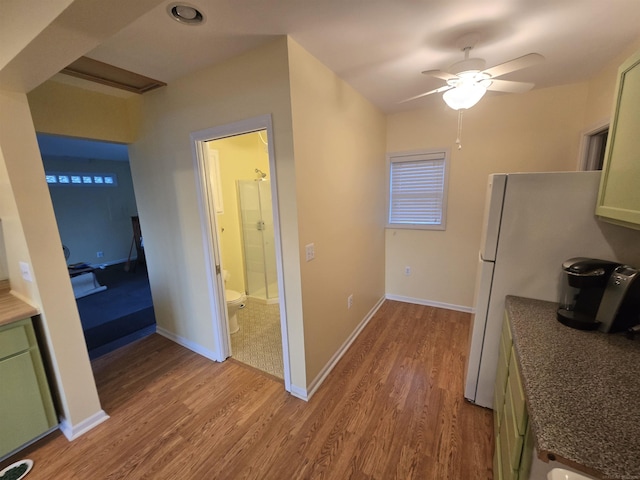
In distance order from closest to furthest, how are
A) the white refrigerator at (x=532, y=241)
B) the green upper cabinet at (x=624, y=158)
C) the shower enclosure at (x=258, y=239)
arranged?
the green upper cabinet at (x=624, y=158), the white refrigerator at (x=532, y=241), the shower enclosure at (x=258, y=239)

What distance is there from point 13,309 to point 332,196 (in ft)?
7.36

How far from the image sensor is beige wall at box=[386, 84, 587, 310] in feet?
8.35

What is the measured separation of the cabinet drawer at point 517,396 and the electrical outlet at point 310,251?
128cm

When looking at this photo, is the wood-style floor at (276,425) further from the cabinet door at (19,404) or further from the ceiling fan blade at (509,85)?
the ceiling fan blade at (509,85)

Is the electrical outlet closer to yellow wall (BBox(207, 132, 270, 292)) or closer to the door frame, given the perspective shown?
the door frame

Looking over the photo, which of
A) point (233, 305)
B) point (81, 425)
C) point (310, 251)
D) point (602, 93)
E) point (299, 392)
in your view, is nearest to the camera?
point (81, 425)

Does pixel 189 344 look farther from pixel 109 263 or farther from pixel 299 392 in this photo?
pixel 109 263

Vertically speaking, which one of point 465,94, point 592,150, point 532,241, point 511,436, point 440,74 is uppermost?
point 440,74

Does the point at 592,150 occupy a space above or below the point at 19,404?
above

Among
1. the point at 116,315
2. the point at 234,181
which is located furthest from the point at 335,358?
the point at 116,315

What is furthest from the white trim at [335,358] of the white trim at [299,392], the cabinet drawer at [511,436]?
the cabinet drawer at [511,436]

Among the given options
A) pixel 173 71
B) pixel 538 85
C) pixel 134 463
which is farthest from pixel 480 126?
pixel 134 463

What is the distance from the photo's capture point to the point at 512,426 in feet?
3.58

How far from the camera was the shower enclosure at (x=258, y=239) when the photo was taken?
3.51m
